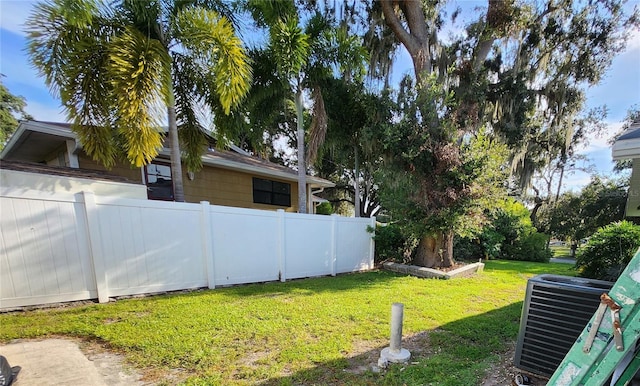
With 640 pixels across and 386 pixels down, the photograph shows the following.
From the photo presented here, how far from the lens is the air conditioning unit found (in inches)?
81.3

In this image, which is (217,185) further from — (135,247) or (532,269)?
(532,269)

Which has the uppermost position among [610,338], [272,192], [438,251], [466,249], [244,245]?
[610,338]

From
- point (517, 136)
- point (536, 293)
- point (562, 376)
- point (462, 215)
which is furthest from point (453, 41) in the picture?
point (562, 376)

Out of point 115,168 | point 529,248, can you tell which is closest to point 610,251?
point 529,248

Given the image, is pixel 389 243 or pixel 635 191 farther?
pixel 389 243

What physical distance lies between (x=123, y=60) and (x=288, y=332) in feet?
17.2

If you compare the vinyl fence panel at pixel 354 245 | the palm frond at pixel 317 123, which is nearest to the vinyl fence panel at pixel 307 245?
the vinyl fence panel at pixel 354 245

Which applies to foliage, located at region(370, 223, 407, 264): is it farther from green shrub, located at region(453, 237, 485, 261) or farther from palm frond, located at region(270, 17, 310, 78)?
palm frond, located at region(270, 17, 310, 78)

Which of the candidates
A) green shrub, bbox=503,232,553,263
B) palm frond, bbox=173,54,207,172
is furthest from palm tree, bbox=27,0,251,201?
green shrub, bbox=503,232,553,263

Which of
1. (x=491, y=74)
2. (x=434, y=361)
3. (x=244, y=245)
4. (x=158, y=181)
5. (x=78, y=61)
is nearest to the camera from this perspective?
(x=434, y=361)

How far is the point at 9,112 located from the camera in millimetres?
16750

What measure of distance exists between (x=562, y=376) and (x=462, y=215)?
19.1 ft

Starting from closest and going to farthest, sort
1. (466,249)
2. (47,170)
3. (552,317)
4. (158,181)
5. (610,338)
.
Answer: (610,338), (552,317), (47,170), (158,181), (466,249)

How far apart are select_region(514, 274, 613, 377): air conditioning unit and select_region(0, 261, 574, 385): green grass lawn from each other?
0.50 m
